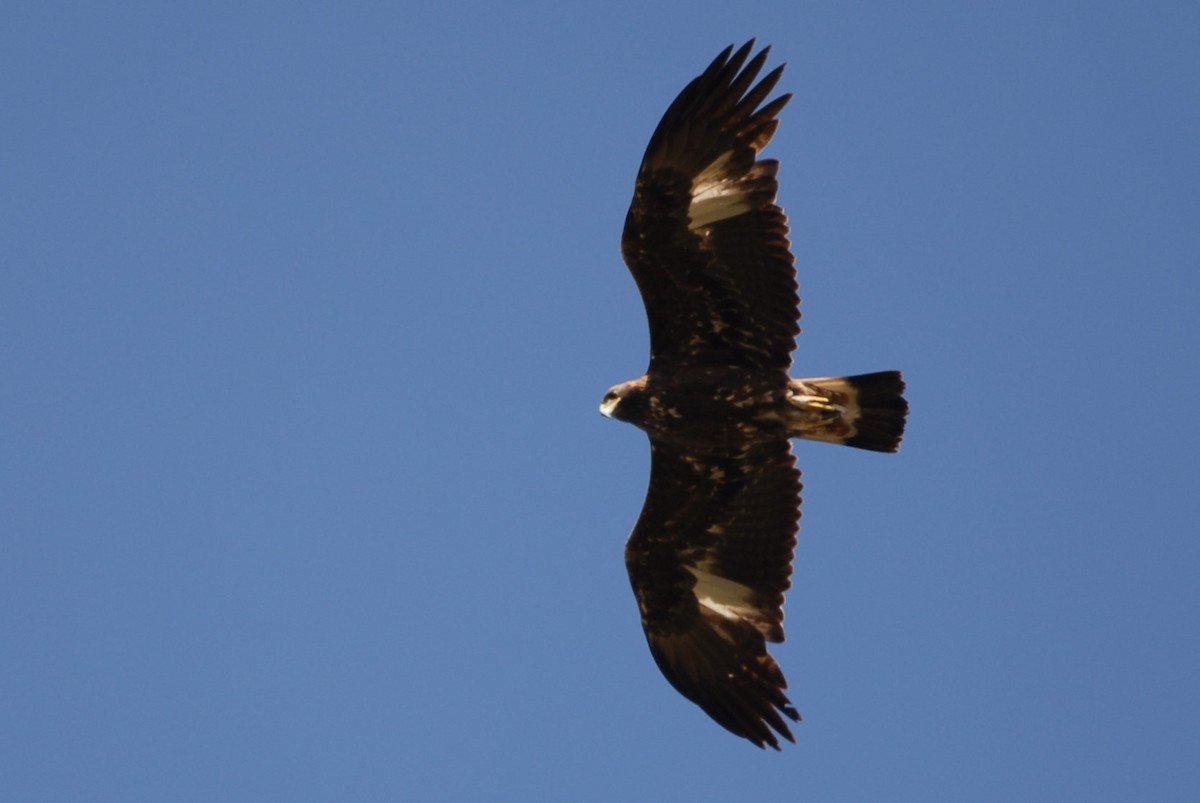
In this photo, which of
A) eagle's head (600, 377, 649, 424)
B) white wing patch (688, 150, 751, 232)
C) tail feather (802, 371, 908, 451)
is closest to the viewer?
white wing patch (688, 150, 751, 232)

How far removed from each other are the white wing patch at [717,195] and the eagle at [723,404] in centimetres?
1

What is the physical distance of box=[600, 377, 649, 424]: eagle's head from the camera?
11938mm

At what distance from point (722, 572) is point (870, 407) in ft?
5.81

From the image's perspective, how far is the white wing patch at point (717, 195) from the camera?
11.3 metres

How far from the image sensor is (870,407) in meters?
11.6

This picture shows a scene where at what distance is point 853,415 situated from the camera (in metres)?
11.6

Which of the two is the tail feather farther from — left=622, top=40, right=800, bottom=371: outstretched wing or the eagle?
left=622, top=40, right=800, bottom=371: outstretched wing

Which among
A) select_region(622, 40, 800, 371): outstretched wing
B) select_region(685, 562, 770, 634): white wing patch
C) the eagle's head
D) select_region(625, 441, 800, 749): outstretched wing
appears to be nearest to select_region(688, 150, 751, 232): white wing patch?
select_region(622, 40, 800, 371): outstretched wing

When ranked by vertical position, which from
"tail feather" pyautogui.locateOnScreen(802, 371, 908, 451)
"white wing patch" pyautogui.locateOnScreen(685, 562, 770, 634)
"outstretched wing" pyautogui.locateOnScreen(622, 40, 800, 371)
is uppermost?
"outstretched wing" pyautogui.locateOnScreen(622, 40, 800, 371)

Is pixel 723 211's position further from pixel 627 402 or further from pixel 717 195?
pixel 627 402

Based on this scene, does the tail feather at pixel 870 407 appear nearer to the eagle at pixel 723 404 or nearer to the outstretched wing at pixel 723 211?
the eagle at pixel 723 404

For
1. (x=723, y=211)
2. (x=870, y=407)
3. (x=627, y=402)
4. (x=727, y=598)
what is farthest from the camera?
(x=727, y=598)

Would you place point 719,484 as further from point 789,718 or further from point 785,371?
point 789,718

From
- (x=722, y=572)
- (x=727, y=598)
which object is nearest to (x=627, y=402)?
(x=722, y=572)
